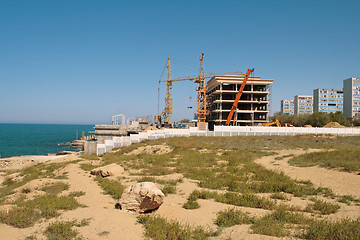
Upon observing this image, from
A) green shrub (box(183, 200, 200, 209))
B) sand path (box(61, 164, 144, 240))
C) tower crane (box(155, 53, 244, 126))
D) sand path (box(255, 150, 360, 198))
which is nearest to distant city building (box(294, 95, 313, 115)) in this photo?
tower crane (box(155, 53, 244, 126))

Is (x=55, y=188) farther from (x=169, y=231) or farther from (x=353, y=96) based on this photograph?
(x=353, y=96)

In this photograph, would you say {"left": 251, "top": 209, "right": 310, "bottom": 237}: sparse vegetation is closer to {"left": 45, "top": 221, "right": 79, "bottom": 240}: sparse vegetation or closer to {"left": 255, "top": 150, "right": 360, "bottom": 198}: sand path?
{"left": 255, "top": 150, "right": 360, "bottom": 198}: sand path

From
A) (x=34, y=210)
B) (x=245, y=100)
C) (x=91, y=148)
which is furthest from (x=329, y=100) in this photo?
(x=34, y=210)

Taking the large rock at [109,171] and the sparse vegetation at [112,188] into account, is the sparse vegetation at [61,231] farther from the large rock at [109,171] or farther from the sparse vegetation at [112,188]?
the large rock at [109,171]

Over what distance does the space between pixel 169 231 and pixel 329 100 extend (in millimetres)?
165422

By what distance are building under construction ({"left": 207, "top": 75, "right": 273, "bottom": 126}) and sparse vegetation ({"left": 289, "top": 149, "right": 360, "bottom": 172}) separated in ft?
180

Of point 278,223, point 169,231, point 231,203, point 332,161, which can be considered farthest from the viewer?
point 332,161

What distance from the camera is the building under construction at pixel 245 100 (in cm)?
7544

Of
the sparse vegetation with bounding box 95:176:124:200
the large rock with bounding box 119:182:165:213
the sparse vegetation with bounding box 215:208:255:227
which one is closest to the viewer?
the sparse vegetation with bounding box 215:208:255:227

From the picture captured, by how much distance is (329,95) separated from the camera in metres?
142

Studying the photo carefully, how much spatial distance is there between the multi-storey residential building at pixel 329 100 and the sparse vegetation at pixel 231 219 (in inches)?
6235

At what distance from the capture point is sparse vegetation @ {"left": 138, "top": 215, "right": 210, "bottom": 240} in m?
6.63

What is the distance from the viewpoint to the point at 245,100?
257 ft

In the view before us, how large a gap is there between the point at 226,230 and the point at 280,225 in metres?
1.71
